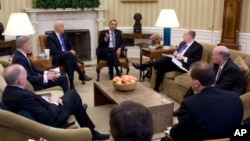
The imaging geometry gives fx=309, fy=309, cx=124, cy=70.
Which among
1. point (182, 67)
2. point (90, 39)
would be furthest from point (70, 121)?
point (90, 39)

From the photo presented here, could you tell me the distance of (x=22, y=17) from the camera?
4895 mm

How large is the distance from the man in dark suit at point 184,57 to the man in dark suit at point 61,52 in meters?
1.42

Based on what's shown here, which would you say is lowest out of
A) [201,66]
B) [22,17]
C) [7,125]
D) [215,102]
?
[7,125]

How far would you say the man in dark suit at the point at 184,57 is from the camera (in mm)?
4984

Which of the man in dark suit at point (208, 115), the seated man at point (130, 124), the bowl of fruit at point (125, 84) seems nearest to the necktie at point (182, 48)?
the bowl of fruit at point (125, 84)

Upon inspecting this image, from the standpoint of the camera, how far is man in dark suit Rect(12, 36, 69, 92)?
4.18 metres

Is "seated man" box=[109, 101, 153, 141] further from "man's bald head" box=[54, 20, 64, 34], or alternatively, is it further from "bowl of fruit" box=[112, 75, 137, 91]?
"man's bald head" box=[54, 20, 64, 34]

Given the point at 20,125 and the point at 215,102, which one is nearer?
the point at 215,102

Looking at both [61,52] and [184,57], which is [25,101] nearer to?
[61,52]

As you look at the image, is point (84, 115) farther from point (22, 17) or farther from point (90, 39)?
point (90, 39)

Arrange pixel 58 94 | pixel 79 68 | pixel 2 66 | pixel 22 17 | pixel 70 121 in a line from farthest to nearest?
pixel 79 68, pixel 22 17, pixel 2 66, pixel 58 94, pixel 70 121

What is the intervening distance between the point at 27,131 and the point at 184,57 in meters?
3.20

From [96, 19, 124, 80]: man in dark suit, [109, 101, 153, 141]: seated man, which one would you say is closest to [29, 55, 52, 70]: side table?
[96, 19, 124, 80]: man in dark suit

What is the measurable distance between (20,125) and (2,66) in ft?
6.73
